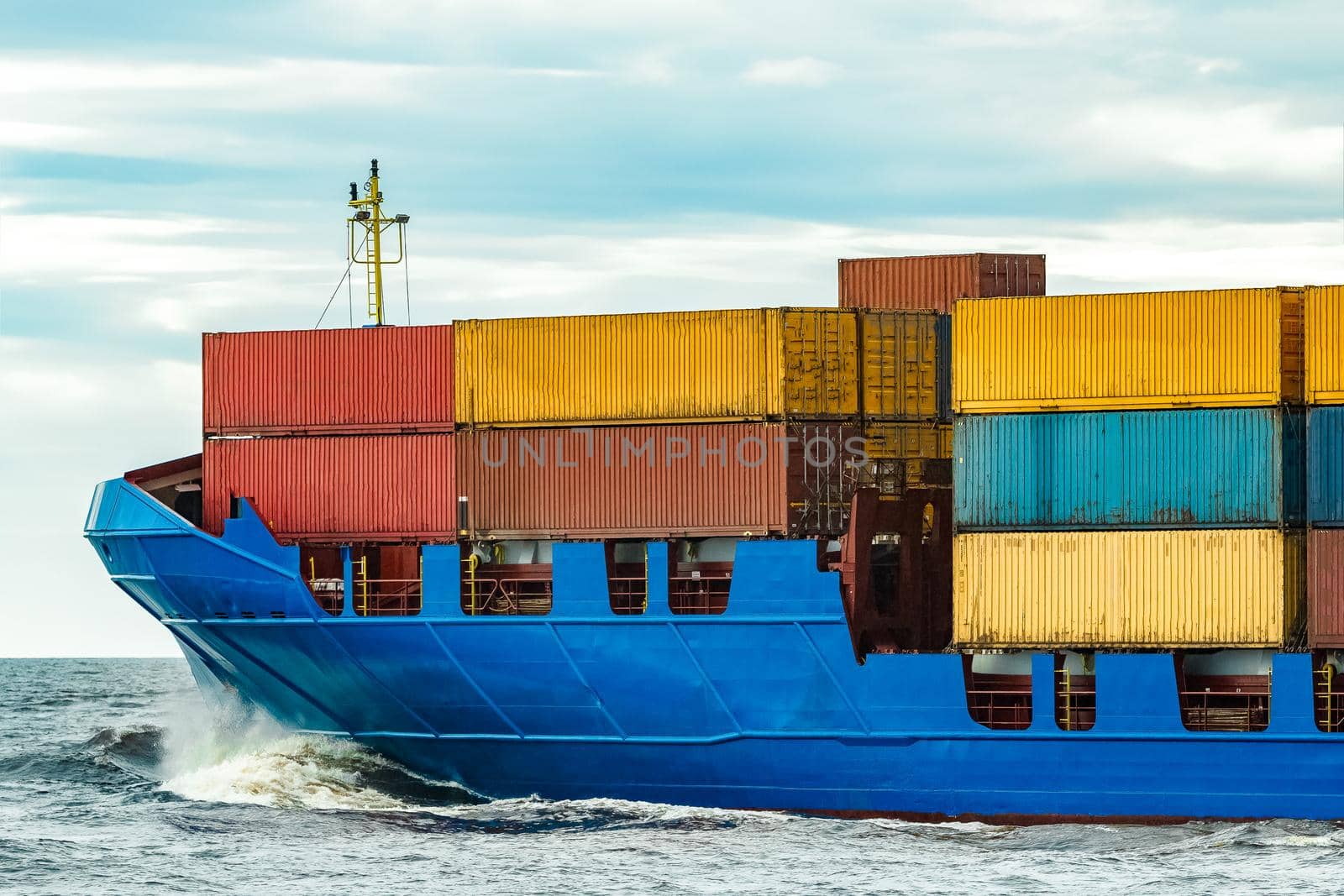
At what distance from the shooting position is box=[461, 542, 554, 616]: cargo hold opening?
31.7 m

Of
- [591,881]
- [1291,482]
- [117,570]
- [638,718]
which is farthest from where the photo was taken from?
[117,570]

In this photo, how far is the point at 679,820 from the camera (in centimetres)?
3078

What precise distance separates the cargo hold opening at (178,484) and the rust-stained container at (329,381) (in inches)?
→ 66.9

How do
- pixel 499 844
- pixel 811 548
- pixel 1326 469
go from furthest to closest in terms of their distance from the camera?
pixel 811 548
pixel 499 844
pixel 1326 469

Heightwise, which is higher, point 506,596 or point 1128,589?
point 1128,589

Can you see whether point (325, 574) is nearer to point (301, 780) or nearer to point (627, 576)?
point (301, 780)

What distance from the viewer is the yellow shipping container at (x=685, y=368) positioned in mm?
30984

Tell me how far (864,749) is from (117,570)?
13.6 meters

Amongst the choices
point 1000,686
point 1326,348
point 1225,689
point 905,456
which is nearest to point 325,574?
point 905,456

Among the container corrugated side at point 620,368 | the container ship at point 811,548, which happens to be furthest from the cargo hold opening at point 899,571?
the container corrugated side at point 620,368

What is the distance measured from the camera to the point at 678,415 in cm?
3130

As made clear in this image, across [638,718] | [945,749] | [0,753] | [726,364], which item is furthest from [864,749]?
[0,753]

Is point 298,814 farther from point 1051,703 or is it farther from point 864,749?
point 1051,703

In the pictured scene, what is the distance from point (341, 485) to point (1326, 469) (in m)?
15.2
